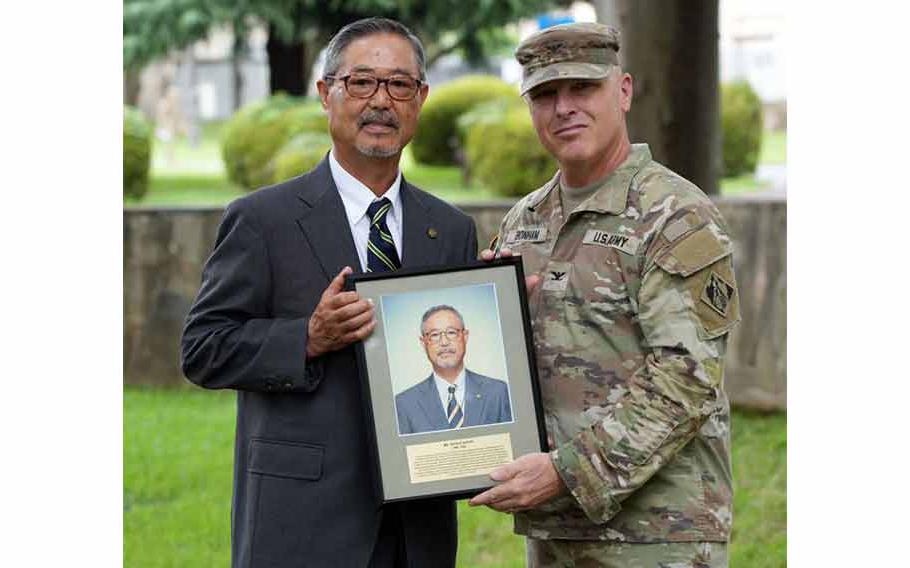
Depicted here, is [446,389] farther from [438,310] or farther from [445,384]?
[438,310]

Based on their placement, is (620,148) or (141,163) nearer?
(620,148)

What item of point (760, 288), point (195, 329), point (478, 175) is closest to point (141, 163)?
point (478, 175)

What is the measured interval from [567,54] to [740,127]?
1948 cm

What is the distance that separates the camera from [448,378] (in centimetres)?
332

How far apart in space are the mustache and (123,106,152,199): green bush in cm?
1413

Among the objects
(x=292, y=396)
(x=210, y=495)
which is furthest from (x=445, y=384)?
(x=210, y=495)

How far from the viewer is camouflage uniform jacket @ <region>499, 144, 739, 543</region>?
3250 mm

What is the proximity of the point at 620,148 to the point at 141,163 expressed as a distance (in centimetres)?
1467

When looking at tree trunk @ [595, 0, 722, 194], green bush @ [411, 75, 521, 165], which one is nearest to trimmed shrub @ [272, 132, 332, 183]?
green bush @ [411, 75, 521, 165]

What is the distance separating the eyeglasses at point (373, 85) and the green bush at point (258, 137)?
48.9 ft

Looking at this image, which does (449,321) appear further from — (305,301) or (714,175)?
(714,175)

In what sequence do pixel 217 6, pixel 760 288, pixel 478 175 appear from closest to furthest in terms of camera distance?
1. pixel 760 288
2. pixel 478 175
3. pixel 217 6

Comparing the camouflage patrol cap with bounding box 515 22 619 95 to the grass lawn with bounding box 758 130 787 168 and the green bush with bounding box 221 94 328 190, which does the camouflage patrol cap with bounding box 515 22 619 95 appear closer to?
the green bush with bounding box 221 94 328 190

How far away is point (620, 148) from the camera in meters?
3.50
